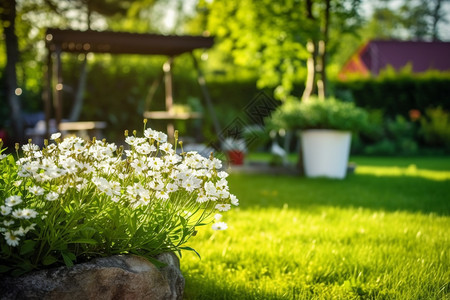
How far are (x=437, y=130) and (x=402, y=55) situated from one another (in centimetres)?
1583

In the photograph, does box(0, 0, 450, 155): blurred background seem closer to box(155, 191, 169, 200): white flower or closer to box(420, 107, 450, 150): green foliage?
box(420, 107, 450, 150): green foliage

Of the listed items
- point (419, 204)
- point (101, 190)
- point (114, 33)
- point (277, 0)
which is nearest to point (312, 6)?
point (277, 0)

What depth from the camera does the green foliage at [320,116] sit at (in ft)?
23.7

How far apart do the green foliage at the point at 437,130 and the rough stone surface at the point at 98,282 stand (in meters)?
12.7

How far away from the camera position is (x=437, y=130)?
522 inches

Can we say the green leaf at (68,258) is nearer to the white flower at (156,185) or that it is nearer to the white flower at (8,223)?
the white flower at (8,223)

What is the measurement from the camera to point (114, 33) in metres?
6.63

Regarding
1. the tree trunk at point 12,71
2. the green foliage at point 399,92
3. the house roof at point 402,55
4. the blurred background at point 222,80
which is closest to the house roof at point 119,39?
the blurred background at point 222,80

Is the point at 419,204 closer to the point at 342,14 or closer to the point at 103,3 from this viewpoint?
the point at 342,14

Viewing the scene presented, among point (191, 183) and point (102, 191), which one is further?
point (191, 183)

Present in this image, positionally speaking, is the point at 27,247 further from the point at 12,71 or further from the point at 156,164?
the point at 12,71

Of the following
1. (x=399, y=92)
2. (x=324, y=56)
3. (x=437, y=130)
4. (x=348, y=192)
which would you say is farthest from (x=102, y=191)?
(x=399, y=92)

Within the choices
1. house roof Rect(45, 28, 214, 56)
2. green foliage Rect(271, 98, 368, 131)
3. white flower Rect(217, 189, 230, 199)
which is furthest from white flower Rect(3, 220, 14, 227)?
green foliage Rect(271, 98, 368, 131)

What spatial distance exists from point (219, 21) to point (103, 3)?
638cm
